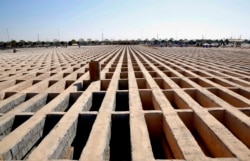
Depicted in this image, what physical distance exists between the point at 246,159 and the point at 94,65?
538 centimetres

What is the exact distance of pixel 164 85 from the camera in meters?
7.46

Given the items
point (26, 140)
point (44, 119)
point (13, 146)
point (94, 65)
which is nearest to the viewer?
point (13, 146)

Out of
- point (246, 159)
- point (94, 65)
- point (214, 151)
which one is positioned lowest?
point (214, 151)

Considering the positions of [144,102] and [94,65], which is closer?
[144,102]

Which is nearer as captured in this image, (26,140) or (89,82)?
(26,140)

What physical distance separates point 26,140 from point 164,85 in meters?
4.89

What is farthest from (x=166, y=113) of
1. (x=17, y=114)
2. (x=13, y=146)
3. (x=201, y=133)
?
(x=17, y=114)

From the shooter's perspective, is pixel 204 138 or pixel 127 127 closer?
pixel 204 138

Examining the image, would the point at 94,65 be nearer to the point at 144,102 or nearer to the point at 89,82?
the point at 89,82

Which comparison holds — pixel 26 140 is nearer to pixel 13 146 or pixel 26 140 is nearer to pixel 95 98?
pixel 13 146

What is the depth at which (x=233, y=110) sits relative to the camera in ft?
14.7

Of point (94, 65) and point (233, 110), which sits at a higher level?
point (94, 65)

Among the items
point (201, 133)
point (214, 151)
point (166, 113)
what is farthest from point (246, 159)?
point (166, 113)

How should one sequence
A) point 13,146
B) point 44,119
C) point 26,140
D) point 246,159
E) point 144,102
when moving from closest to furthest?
point 246,159, point 13,146, point 26,140, point 44,119, point 144,102
